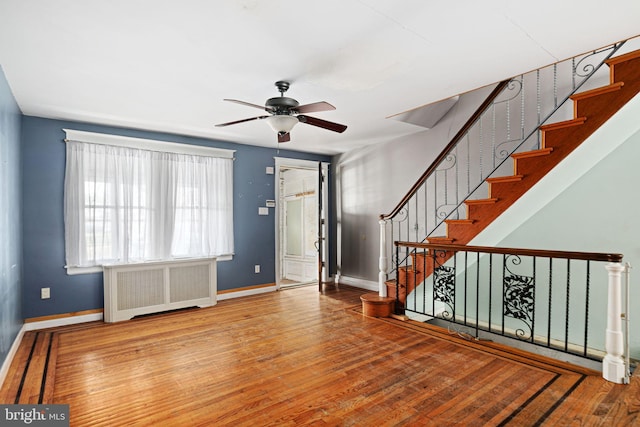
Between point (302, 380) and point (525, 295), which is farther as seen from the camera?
point (525, 295)

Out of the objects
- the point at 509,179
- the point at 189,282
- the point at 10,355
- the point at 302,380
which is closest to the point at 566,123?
the point at 509,179

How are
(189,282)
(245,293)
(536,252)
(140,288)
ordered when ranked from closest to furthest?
(536,252)
(140,288)
(189,282)
(245,293)

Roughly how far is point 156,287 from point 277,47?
11.7 feet

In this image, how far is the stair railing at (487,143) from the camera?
150 inches

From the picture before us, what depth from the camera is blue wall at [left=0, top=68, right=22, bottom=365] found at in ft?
9.25

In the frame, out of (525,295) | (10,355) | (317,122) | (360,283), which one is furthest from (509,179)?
(10,355)

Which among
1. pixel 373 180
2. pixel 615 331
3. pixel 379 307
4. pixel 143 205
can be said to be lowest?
pixel 379 307

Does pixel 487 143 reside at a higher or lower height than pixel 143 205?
higher

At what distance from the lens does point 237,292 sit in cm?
550

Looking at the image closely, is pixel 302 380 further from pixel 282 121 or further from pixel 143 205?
pixel 143 205

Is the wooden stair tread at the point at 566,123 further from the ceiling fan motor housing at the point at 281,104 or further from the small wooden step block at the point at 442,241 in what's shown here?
the ceiling fan motor housing at the point at 281,104

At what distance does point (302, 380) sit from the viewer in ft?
8.64

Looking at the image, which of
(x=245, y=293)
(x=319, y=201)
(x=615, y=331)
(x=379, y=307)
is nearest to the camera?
(x=615, y=331)

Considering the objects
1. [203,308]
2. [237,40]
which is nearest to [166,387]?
[203,308]
